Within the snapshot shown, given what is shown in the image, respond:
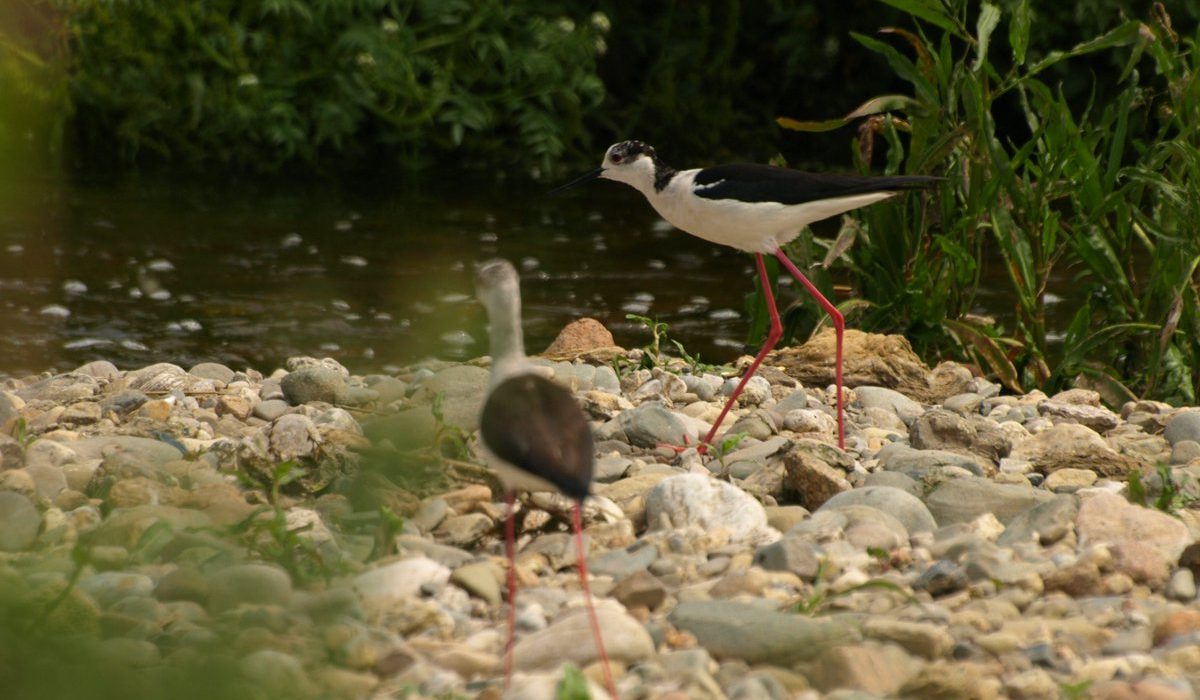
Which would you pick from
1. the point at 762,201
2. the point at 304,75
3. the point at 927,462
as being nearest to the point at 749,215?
the point at 762,201

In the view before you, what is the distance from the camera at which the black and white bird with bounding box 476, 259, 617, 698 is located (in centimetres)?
Answer: 268

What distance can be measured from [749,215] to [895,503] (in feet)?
3.98

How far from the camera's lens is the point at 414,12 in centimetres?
1127

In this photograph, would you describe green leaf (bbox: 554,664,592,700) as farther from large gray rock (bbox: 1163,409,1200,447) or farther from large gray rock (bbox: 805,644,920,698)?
large gray rock (bbox: 1163,409,1200,447)

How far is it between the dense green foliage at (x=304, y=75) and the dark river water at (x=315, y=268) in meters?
0.58

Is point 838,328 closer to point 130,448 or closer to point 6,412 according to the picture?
point 130,448

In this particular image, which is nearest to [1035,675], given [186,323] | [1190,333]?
[1190,333]

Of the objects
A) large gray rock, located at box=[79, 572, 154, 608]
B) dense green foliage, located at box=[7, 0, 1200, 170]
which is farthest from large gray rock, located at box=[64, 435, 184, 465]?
dense green foliage, located at box=[7, 0, 1200, 170]

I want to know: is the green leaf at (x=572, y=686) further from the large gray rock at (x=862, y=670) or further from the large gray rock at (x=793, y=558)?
the large gray rock at (x=793, y=558)

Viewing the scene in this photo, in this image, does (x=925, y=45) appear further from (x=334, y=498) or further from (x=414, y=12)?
(x=414, y=12)

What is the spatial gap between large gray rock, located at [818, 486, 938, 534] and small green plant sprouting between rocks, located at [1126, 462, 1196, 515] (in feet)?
1.56

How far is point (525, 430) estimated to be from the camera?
2771 mm

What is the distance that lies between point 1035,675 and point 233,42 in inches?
349

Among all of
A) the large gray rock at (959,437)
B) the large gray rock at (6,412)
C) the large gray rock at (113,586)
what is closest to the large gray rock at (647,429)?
the large gray rock at (959,437)
